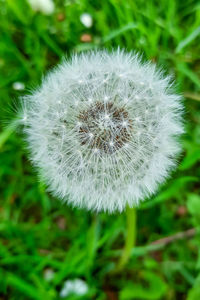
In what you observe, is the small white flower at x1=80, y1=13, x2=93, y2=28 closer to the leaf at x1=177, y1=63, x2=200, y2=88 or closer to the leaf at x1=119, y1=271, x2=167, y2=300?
the leaf at x1=177, y1=63, x2=200, y2=88

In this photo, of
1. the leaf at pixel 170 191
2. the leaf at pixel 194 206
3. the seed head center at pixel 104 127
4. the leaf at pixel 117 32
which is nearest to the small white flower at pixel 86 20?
the leaf at pixel 117 32

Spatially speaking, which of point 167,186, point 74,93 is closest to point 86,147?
point 74,93

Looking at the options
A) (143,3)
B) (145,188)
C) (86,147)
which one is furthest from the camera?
(143,3)

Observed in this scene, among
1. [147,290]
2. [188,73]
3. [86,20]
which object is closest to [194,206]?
[147,290]

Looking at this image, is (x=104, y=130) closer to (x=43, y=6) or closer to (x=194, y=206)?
(x=194, y=206)

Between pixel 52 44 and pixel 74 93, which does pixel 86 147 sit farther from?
pixel 52 44

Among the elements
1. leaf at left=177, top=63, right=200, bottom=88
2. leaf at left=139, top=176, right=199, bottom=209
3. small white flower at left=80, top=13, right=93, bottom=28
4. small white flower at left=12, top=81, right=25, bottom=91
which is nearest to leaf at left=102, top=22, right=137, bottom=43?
small white flower at left=80, top=13, right=93, bottom=28

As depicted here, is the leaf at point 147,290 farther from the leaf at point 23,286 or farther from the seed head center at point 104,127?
the seed head center at point 104,127
